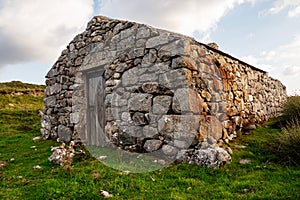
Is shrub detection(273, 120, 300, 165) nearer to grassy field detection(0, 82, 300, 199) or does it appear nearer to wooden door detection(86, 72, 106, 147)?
grassy field detection(0, 82, 300, 199)

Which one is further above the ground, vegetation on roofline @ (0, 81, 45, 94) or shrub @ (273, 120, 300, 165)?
vegetation on roofline @ (0, 81, 45, 94)

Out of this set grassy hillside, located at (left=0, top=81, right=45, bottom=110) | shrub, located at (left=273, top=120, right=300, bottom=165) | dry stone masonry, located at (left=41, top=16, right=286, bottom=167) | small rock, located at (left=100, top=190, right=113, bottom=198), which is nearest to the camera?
small rock, located at (left=100, top=190, right=113, bottom=198)

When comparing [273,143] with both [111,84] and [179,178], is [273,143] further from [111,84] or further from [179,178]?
[111,84]

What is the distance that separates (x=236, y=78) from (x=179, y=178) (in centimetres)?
424

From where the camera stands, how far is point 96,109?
7.65m

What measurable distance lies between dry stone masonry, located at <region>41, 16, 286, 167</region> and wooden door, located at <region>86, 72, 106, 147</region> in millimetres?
29

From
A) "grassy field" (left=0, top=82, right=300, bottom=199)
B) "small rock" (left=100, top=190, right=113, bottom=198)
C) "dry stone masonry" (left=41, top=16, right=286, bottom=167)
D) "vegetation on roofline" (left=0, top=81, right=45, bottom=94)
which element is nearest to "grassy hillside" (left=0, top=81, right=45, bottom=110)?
"vegetation on roofline" (left=0, top=81, right=45, bottom=94)

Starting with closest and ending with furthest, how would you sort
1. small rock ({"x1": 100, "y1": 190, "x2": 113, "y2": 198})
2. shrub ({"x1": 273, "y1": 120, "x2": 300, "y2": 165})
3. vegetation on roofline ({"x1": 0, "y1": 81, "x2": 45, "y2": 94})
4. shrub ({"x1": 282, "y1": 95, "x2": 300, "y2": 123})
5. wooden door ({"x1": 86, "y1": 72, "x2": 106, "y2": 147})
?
small rock ({"x1": 100, "y1": 190, "x2": 113, "y2": 198}), shrub ({"x1": 273, "y1": 120, "x2": 300, "y2": 165}), wooden door ({"x1": 86, "y1": 72, "x2": 106, "y2": 147}), shrub ({"x1": 282, "y1": 95, "x2": 300, "y2": 123}), vegetation on roofline ({"x1": 0, "y1": 81, "x2": 45, "y2": 94})

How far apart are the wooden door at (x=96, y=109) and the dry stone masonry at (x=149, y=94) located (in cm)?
3

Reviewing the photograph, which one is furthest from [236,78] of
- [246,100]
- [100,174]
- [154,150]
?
[100,174]

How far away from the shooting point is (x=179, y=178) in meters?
4.28

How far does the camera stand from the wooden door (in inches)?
292

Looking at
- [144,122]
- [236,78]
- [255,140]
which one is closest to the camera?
[144,122]

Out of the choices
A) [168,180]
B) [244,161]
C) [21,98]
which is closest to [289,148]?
[244,161]
